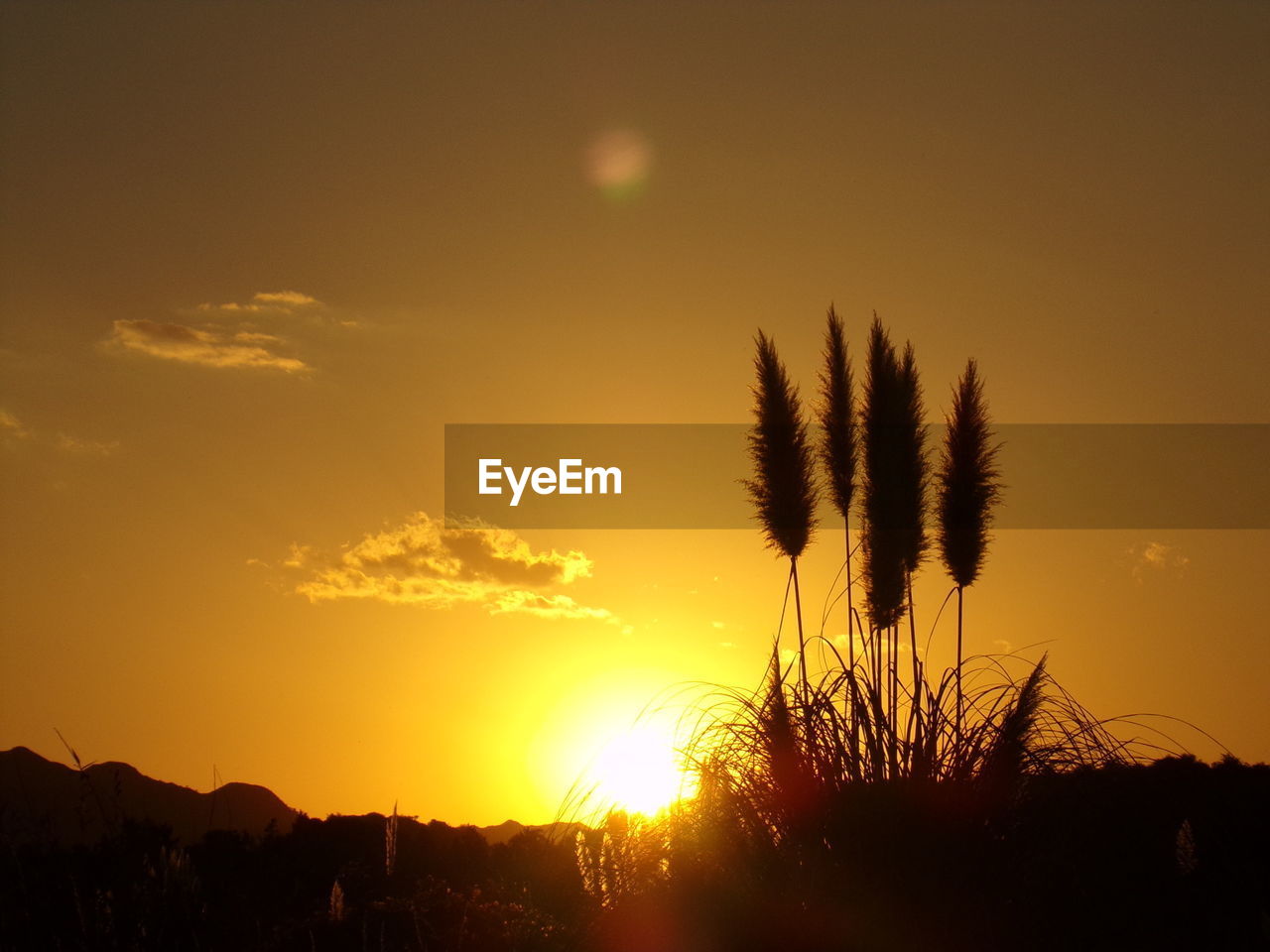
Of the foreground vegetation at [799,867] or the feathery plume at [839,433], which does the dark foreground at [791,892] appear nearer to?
the foreground vegetation at [799,867]

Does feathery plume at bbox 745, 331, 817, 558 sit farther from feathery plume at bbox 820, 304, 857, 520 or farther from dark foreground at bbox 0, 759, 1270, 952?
dark foreground at bbox 0, 759, 1270, 952

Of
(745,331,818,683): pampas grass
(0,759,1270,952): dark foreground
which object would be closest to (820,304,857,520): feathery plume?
(745,331,818,683): pampas grass

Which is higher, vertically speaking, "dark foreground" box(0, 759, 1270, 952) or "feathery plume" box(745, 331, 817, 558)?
"feathery plume" box(745, 331, 817, 558)

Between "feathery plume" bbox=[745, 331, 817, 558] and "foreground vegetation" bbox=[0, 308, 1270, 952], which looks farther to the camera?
"feathery plume" bbox=[745, 331, 817, 558]

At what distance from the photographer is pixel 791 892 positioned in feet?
13.8

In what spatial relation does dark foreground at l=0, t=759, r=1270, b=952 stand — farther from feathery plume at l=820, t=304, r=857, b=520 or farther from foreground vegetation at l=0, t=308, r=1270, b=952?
feathery plume at l=820, t=304, r=857, b=520

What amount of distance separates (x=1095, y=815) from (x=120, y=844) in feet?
12.2

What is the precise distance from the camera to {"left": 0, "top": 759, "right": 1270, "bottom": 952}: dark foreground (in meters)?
3.93

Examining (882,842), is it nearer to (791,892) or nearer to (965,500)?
(791,892)

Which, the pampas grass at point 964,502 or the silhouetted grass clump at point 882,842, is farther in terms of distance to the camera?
the pampas grass at point 964,502

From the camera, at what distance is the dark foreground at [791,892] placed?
3.93 m

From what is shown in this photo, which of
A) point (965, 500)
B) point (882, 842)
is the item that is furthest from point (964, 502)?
point (882, 842)

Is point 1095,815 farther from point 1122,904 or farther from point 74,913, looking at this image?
point 74,913

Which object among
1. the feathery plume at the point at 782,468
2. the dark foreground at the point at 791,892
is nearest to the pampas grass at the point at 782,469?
the feathery plume at the point at 782,468
